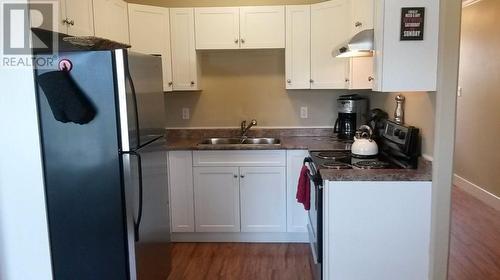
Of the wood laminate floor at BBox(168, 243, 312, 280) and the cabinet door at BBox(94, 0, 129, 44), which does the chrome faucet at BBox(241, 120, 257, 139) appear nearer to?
the wood laminate floor at BBox(168, 243, 312, 280)

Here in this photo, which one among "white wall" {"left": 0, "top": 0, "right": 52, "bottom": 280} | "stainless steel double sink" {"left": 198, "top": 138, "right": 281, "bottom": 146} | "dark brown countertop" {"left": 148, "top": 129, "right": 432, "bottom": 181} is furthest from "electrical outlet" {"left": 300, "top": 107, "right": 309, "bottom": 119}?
"white wall" {"left": 0, "top": 0, "right": 52, "bottom": 280}

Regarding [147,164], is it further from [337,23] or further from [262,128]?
[337,23]

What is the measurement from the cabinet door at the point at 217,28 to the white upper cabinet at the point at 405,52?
1.57 metres

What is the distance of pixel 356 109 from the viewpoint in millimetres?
3514

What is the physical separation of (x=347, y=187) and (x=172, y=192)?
1.76 m

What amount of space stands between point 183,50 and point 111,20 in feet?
2.29

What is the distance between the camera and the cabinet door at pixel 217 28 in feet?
11.0

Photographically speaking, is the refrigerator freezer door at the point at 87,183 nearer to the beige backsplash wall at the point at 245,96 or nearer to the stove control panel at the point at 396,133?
the stove control panel at the point at 396,133

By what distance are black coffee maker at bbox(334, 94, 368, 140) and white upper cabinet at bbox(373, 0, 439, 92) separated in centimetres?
137

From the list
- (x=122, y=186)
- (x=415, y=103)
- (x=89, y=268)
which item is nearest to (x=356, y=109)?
(x=415, y=103)

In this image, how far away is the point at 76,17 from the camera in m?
2.39

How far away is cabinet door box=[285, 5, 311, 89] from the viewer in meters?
3.32

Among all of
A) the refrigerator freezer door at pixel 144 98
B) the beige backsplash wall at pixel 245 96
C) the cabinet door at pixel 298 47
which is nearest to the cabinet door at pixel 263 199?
the beige backsplash wall at pixel 245 96

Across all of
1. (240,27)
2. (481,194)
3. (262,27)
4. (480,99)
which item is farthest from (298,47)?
(481,194)
